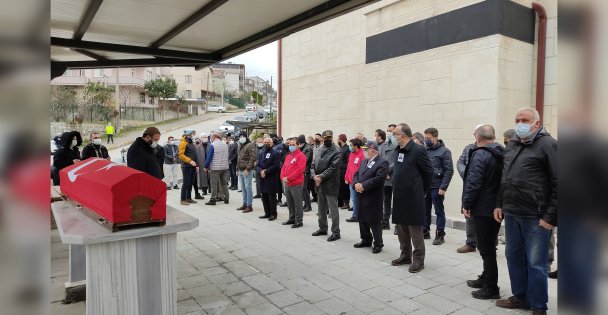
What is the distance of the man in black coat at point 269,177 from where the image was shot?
8.30 m

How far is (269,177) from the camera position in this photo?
833 centimetres

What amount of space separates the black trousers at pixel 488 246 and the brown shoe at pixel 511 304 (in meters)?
0.24

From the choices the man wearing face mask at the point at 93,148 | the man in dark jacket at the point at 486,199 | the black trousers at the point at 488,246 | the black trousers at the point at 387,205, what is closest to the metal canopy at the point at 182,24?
the man wearing face mask at the point at 93,148

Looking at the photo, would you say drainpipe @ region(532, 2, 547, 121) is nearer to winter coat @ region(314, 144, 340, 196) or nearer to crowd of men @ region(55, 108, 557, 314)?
crowd of men @ region(55, 108, 557, 314)

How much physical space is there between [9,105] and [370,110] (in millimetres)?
10142

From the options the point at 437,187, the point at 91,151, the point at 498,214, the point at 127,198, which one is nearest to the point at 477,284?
the point at 498,214

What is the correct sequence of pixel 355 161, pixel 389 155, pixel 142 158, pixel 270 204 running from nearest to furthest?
pixel 142 158 → pixel 389 155 → pixel 355 161 → pixel 270 204

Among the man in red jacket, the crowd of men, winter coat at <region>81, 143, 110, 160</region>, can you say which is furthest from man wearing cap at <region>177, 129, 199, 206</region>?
the man in red jacket

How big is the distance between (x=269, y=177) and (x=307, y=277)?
144 inches

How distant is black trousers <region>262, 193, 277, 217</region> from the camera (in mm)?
8406

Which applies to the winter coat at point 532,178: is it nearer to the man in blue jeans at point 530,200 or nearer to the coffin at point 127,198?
the man in blue jeans at point 530,200

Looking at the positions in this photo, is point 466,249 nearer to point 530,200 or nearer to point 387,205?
point 387,205

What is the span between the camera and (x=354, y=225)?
26.0 feet

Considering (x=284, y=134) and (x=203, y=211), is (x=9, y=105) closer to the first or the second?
(x=203, y=211)
